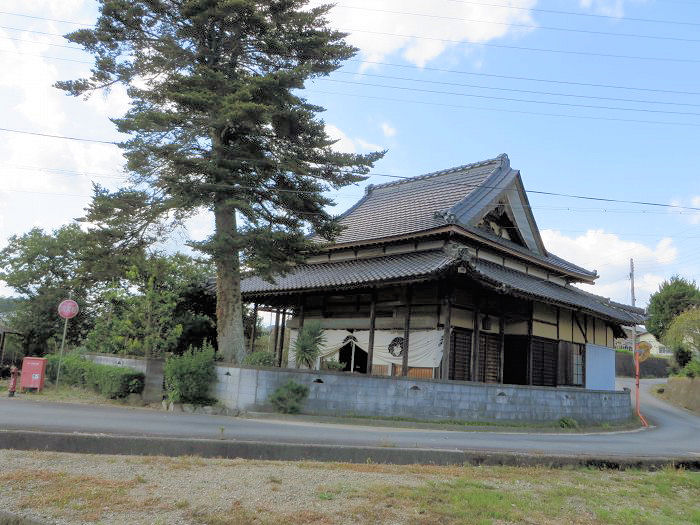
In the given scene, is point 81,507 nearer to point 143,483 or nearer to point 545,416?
point 143,483

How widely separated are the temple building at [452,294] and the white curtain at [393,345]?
33 millimetres

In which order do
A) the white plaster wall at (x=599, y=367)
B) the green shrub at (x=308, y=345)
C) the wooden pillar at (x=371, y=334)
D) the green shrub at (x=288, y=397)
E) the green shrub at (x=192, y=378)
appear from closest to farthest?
the green shrub at (x=288, y=397) < the green shrub at (x=192, y=378) < the green shrub at (x=308, y=345) < the wooden pillar at (x=371, y=334) < the white plaster wall at (x=599, y=367)

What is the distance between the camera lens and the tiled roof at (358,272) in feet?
51.0

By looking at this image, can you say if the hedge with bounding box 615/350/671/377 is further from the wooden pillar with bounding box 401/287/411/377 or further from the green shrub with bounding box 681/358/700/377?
the wooden pillar with bounding box 401/287/411/377

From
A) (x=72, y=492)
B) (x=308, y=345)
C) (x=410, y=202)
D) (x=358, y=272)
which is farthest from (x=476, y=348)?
(x=72, y=492)

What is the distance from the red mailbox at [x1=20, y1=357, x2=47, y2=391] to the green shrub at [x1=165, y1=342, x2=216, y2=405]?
4.89 meters

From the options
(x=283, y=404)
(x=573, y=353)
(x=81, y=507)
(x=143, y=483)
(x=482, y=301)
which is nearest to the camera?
(x=81, y=507)

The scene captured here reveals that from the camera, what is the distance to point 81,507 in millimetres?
4812

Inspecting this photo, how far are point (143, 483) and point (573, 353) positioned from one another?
19.7 meters

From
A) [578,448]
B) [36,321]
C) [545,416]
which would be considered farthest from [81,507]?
[36,321]

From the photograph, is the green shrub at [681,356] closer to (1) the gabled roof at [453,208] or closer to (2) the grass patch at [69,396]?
(1) the gabled roof at [453,208]

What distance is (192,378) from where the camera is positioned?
46.1 ft

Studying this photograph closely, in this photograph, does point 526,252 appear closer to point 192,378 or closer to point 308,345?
point 308,345

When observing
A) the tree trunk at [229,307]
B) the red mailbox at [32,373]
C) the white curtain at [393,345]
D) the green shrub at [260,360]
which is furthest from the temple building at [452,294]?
the red mailbox at [32,373]
